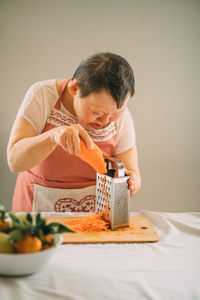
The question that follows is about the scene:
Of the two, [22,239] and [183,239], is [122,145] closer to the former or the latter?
[183,239]

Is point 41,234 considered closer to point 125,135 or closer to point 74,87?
point 74,87

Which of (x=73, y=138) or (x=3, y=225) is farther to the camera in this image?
(x=73, y=138)

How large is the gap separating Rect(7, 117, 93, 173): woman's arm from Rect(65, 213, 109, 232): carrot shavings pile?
31 centimetres

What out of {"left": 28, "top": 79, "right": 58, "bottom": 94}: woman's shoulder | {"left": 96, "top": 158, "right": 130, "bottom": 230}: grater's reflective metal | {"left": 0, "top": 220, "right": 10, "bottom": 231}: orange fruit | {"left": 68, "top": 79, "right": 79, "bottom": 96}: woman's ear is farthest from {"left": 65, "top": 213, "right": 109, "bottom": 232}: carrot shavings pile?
{"left": 28, "top": 79, "right": 58, "bottom": 94}: woman's shoulder

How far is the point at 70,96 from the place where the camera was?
5.58ft

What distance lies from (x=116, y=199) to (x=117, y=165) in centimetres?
Result: 15

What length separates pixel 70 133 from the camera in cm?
128

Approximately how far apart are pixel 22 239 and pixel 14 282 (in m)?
0.14

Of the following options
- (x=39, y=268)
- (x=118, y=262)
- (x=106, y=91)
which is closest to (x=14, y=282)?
(x=39, y=268)

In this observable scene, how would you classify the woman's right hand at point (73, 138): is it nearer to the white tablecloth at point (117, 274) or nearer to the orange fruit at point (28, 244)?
the white tablecloth at point (117, 274)

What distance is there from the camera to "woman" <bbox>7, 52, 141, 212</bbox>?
1370 mm

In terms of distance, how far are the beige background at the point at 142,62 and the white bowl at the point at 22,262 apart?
1.94m

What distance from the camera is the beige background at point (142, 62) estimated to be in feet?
8.59

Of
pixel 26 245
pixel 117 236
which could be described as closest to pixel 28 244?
pixel 26 245
